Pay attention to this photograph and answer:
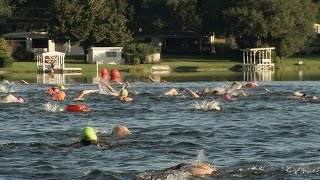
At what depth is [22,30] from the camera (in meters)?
117

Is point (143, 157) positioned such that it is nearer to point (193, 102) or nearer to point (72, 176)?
point (72, 176)

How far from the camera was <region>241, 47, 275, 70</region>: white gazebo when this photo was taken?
9631cm

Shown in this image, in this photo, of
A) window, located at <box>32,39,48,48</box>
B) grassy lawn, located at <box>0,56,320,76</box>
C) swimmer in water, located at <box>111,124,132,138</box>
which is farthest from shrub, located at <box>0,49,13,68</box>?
swimmer in water, located at <box>111,124,132,138</box>

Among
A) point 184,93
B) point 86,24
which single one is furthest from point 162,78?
point 184,93

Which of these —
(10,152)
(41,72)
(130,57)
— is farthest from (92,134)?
(130,57)

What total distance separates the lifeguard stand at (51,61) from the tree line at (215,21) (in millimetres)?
7940

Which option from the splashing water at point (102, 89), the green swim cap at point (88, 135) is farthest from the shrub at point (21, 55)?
the green swim cap at point (88, 135)

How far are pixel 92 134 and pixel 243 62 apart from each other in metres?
75.8

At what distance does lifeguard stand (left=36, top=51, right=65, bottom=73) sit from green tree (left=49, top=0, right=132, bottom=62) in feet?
25.9

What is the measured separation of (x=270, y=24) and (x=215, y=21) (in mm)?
9152

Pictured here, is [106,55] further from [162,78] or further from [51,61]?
[162,78]

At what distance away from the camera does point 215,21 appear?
108 m

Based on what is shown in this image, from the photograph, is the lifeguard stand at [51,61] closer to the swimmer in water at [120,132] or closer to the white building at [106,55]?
the white building at [106,55]

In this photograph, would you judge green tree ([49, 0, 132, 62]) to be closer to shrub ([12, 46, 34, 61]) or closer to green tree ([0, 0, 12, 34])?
shrub ([12, 46, 34, 61])
